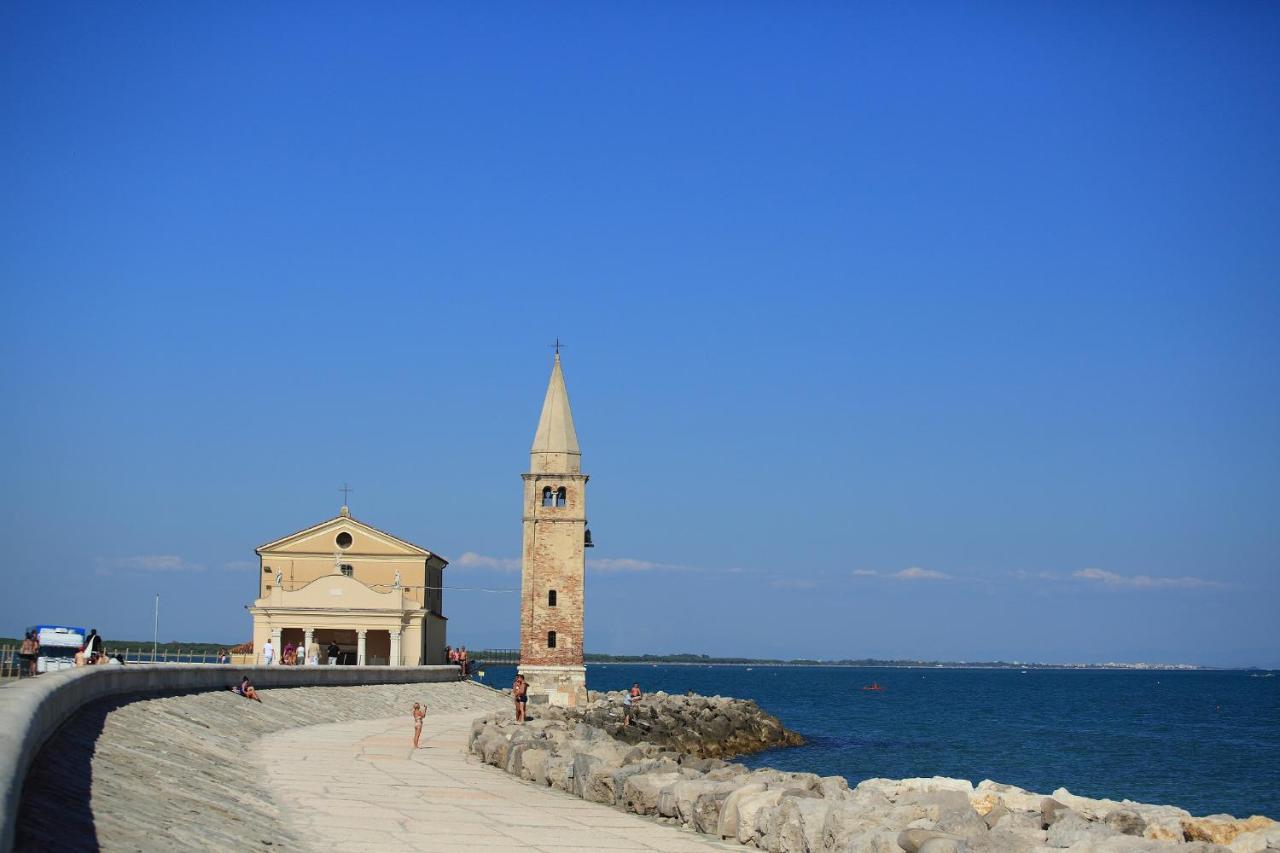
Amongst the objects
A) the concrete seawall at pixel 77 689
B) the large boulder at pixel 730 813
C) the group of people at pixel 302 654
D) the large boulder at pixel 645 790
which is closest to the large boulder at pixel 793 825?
the large boulder at pixel 730 813

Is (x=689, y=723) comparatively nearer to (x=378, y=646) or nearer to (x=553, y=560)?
(x=553, y=560)

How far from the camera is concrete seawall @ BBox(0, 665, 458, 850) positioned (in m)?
9.01

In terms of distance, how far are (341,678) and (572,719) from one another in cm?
782

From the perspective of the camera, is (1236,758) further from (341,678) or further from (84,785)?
(84,785)

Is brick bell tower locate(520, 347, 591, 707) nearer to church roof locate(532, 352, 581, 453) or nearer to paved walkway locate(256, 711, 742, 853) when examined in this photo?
church roof locate(532, 352, 581, 453)

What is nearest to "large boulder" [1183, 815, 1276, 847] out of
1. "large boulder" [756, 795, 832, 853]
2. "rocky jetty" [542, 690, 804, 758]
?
"large boulder" [756, 795, 832, 853]

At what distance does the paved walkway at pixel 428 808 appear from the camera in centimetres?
1486

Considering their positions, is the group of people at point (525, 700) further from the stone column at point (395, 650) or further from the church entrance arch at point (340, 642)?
the church entrance arch at point (340, 642)

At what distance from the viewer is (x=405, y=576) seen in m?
59.8

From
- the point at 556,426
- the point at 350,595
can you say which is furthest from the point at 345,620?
the point at 556,426

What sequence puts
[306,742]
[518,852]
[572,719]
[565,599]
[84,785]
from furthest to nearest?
[565,599]
[572,719]
[306,742]
[518,852]
[84,785]

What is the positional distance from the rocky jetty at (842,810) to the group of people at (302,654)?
80.4 ft

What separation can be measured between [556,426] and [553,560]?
563 centimetres

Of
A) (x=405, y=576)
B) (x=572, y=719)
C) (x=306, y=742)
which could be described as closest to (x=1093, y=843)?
(x=306, y=742)
